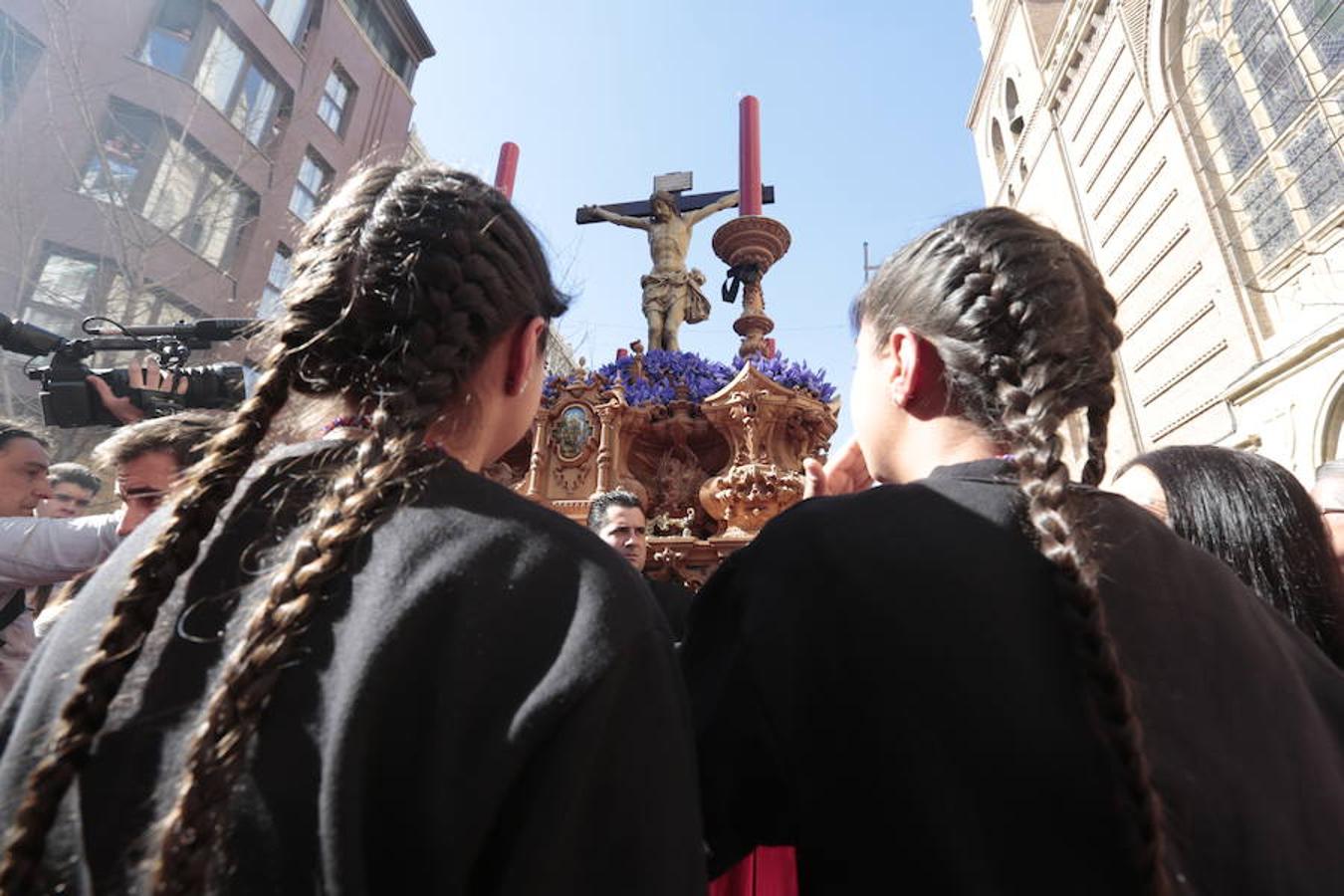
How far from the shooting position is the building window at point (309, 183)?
45.3 feet

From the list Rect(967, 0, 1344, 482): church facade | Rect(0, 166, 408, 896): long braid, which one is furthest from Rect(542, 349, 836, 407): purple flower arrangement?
Rect(967, 0, 1344, 482): church facade

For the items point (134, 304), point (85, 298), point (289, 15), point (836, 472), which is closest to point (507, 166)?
point (836, 472)

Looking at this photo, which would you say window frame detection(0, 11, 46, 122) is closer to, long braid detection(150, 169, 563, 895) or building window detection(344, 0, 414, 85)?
building window detection(344, 0, 414, 85)

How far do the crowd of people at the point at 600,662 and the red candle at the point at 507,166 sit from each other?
3.44 meters

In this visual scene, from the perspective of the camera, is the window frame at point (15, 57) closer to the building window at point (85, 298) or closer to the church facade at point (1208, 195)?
the building window at point (85, 298)

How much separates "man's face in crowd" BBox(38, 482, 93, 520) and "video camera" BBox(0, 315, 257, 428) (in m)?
0.95

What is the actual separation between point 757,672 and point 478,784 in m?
0.35

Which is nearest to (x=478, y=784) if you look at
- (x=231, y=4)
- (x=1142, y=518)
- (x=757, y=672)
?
(x=757, y=672)

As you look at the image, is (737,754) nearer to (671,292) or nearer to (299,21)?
(671,292)

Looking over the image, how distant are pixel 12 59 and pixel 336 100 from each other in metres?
7.27

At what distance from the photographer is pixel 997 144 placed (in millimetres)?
17172

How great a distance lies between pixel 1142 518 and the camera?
83cm

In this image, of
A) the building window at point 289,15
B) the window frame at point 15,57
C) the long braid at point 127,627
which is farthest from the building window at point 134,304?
the long braid at point 127,627

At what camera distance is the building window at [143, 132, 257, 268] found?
1055 cm
